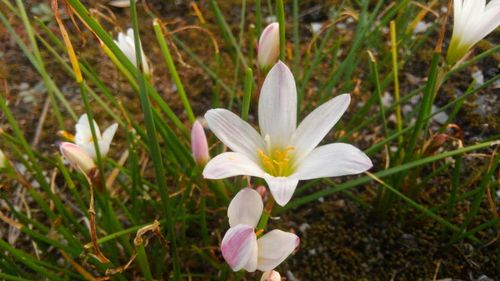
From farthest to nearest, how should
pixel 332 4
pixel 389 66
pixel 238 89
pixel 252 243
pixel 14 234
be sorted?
pixel 332 4
pixel 238 89
pixel 389 66
pixel 14 234
pixel 252 243

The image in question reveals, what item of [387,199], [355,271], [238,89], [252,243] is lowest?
[355,271]

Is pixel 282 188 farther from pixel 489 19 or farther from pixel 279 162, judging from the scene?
pixel 489 19

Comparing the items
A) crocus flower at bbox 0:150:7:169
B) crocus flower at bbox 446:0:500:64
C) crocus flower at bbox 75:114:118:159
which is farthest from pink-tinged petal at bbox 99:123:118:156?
crocus flower at bbox 446:0:500:64

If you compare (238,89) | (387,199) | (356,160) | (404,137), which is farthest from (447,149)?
(356,160)

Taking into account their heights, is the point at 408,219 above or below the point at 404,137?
below

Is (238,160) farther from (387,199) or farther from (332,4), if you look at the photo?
(332,4)

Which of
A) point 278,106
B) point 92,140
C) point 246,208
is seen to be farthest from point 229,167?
point 92,140

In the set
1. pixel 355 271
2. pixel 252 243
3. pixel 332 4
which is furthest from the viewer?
pixel 332 4

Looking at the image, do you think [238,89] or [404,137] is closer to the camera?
[404,137]
